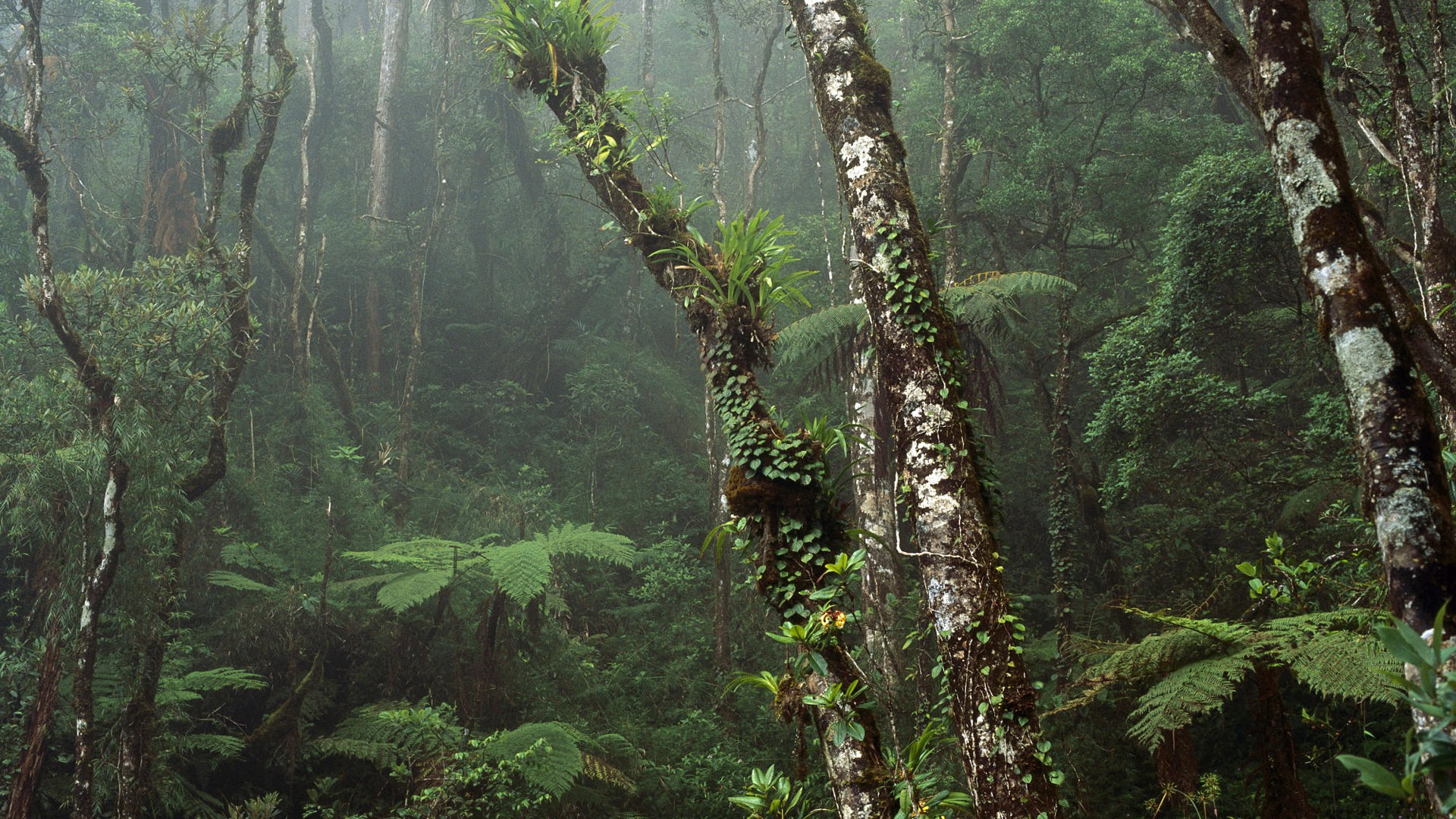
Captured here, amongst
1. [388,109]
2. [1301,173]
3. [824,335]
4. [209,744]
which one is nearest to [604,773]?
[209,744]

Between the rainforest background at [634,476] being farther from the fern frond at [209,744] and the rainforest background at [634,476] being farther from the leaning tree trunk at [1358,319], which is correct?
the leaning tree trunk at [1358,319]

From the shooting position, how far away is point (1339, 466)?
6.22 metres

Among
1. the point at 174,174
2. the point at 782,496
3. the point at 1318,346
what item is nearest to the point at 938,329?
the point at 782,496

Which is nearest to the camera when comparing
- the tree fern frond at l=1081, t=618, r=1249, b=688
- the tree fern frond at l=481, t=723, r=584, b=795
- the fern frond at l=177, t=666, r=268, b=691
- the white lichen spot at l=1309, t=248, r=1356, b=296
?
the white lichen spot at l=1309, t=248, r=1356, b=296

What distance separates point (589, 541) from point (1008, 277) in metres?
4.22

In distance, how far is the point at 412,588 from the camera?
21.6 feet

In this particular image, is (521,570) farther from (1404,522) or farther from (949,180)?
(949,180)

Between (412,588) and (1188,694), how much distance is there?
5400 millimetres

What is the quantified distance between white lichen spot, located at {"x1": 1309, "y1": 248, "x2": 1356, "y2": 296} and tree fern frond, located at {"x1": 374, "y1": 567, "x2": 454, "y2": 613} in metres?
5.93

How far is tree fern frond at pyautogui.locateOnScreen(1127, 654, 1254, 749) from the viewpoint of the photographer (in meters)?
3.73

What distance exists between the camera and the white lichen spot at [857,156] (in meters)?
3.40

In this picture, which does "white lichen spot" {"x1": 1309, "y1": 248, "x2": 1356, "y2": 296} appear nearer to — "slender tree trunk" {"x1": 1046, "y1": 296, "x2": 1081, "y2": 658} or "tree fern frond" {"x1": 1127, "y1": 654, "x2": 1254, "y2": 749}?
"tree fern frond" {"x1": 1127, "y1": 654, "x2": 1254, "y2": 749}

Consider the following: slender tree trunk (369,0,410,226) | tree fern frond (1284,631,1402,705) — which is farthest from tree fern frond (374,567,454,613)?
slender tree trunk (369,0,410,226)

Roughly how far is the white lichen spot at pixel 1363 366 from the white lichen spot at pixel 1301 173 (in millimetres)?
396
